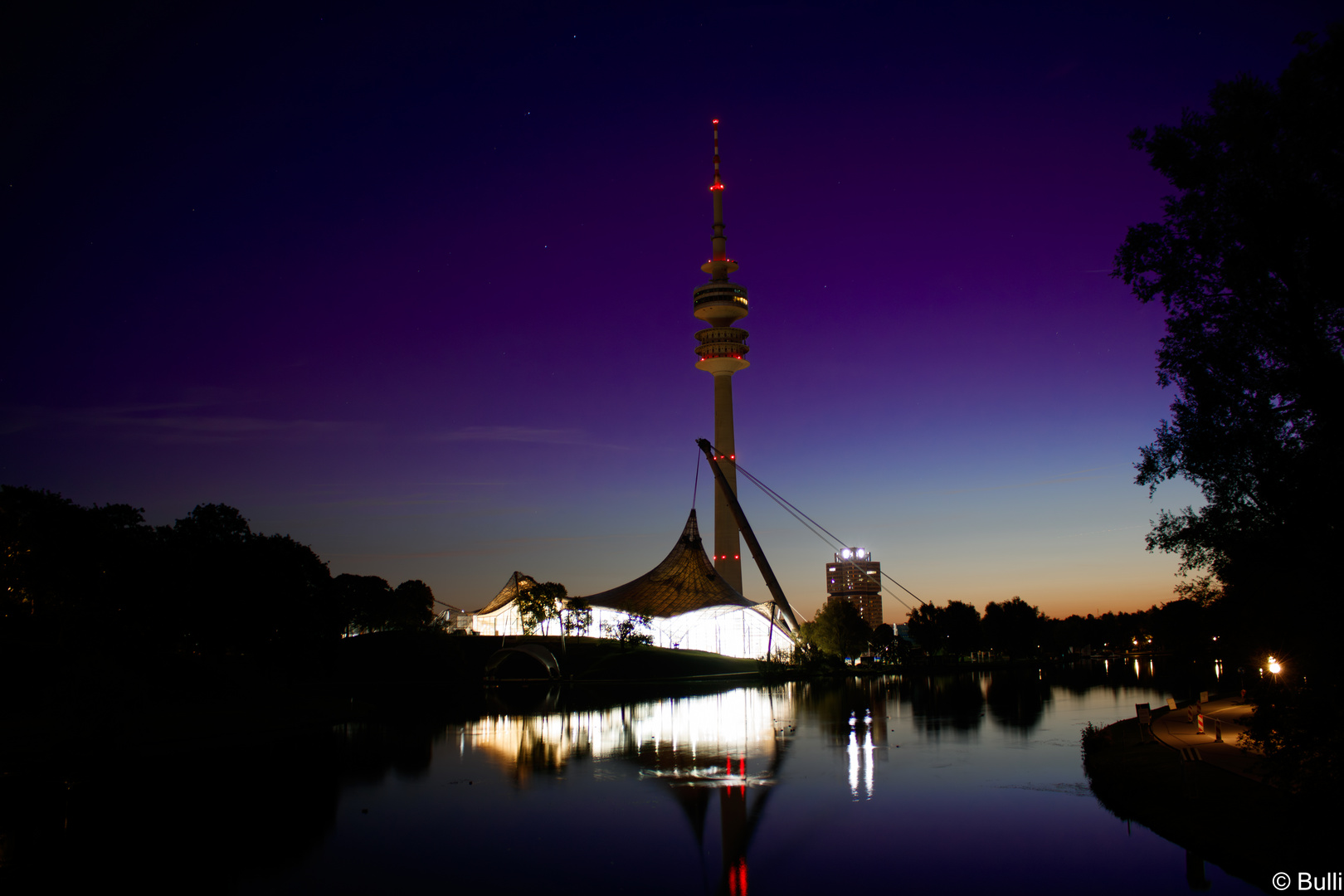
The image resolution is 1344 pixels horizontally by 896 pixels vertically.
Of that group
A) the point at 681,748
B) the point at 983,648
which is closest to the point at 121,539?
the point at 681,748

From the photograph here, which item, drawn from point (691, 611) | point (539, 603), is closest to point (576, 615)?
point (539, 603)

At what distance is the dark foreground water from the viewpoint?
516 inches

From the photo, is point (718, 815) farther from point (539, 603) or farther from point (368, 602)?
point (368, 602)

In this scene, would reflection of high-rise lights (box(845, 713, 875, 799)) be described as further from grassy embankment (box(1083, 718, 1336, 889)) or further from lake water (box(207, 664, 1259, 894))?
grassy embankment (box(1083, 718, 1336, 889))

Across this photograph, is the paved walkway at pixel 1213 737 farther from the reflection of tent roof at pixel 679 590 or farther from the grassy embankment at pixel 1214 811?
the reflection of tent roof at pixel 679 590

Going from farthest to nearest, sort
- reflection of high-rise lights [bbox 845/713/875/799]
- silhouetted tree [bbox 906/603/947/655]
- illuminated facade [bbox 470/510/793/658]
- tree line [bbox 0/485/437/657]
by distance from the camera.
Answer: silhouetted tree [bbox 906/603/947/655]
illuminated facade [bbox 470/510/793/658]
tree line [bbox 0/485/437/657]
reflection of high-rise lights [bbox 845/713/875/799]

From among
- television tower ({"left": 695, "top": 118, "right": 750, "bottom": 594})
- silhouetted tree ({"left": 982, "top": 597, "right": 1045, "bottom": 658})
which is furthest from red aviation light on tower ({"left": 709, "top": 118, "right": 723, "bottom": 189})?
silhouetted tree ({"left": 982, "top": 597, "right": 1045, "bottom": 658})

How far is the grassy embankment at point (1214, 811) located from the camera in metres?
10.9

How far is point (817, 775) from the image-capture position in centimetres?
2200

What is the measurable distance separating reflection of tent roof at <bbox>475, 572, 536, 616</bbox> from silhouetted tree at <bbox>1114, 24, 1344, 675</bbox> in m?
74.0

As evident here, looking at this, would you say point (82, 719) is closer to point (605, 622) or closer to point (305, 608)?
point (305, 608)

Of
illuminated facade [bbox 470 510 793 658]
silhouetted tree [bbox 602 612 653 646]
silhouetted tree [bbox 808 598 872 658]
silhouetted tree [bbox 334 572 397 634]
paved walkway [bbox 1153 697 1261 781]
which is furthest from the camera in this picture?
silhouetted tree [bbox 334 572 397 634]

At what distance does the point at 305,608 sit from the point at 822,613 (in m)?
59.2

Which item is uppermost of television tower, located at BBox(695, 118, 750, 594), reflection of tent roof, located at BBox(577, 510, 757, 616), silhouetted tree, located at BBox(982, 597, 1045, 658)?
television tower, located at BBox(695, 118, 750, 594)
